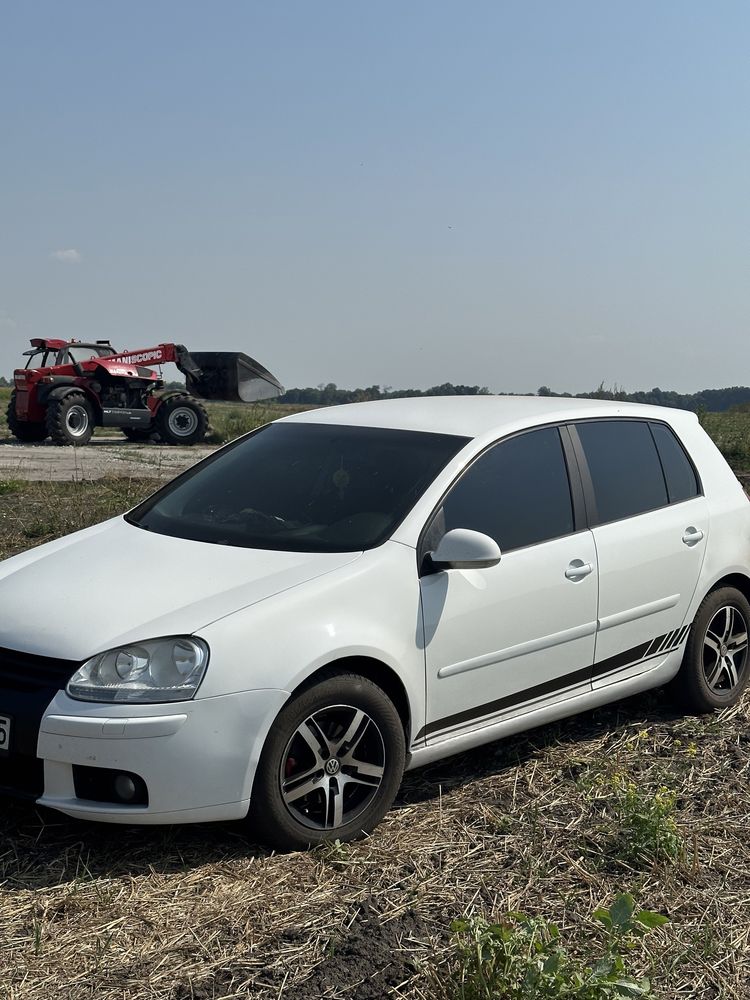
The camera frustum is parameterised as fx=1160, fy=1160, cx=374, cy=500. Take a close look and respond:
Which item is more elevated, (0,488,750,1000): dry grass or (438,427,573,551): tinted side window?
(438,427,573,551): tinted side window

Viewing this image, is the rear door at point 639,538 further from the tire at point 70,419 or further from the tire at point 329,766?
the tire at point 70,419

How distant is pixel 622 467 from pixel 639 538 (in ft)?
1.19

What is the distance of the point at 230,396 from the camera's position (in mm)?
24078

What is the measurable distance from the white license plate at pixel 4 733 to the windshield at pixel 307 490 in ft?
3.60

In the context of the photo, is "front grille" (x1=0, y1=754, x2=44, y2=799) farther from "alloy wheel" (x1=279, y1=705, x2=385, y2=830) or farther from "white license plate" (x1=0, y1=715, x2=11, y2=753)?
"alloy wheel" (x1=279, y1=705, x2=385, y2=830)

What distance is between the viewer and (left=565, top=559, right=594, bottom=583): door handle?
469 centimetres

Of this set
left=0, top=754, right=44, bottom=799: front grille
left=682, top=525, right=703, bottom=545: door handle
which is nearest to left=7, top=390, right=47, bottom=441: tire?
left=682, top=525, right=703, bottom=545: door handle

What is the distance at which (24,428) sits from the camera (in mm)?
23281

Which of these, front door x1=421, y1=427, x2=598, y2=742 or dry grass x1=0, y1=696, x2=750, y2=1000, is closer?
dry grass x1=0, y1=696, x2=750, y2=1000

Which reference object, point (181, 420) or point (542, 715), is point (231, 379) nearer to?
point (181, 420)

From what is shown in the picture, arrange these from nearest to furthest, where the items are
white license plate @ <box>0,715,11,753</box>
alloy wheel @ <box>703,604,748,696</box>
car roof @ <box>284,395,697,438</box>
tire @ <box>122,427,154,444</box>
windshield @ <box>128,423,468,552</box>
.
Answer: white license plate @ <box>0,715,11,753</box>
windshield @ <box>128,423,468,552</box>
car roof @ <box>284,395,697,438</box>
alloy wheel @ <box>703,604,748,696</box>
tire @ <box>122,427,154,444</box>

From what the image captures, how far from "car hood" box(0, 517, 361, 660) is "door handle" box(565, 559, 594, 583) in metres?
0.99

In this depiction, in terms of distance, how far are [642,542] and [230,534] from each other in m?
1.81

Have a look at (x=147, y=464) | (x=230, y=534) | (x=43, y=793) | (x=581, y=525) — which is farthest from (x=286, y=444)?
(x=147, y=464)
